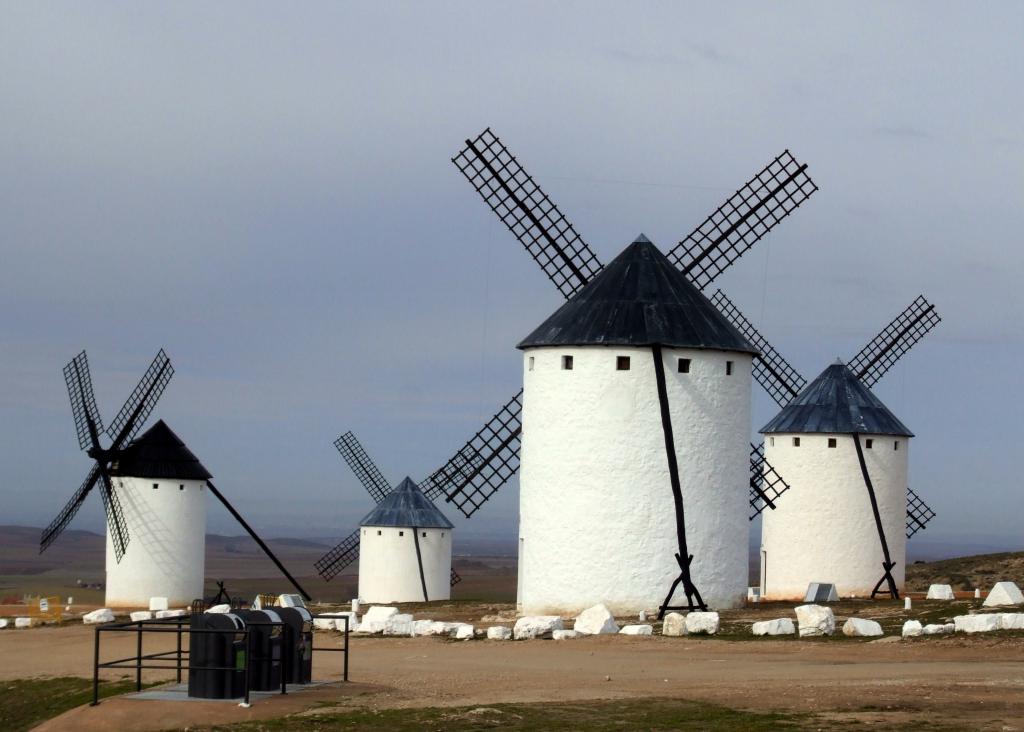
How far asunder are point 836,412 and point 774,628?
19382 millimetres

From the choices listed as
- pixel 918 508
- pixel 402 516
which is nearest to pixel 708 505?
pixel 918 508

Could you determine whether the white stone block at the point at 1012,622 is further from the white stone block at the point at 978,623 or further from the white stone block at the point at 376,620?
the white stone block at the point at 376,620

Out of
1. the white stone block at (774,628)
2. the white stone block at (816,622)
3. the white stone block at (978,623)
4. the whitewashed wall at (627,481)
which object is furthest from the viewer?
the whitewashed wall at (627,481)

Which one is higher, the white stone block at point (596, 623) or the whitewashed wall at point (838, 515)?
the whitewashed wall at point (838, 515)

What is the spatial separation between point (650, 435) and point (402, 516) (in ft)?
92.0

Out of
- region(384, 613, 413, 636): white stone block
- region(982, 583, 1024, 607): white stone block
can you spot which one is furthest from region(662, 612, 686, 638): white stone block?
region(982, 583, 1024, 607): white stone block

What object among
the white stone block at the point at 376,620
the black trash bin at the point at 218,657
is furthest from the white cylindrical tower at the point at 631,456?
the black trash bin at the point at 218,657

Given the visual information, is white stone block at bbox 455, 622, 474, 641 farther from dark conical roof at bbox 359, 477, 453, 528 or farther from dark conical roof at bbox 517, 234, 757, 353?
dark conical roof at bbox 359, 477, 453, 528

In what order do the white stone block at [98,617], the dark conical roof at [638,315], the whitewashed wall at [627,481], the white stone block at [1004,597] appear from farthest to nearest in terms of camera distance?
the white stone block at [98,617] → the dark conical roof at [638,315] → the whitewashed wall at [627,481] → the white stone block at [1004,597]

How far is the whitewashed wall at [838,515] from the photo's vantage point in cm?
4675

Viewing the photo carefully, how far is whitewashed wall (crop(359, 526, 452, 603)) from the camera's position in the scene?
5991 cm

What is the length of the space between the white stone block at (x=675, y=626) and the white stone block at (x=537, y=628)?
1.98 m

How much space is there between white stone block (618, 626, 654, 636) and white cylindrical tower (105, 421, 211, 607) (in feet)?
95.0

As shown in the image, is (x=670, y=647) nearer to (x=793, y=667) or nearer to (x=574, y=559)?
(x=793, y=667)
